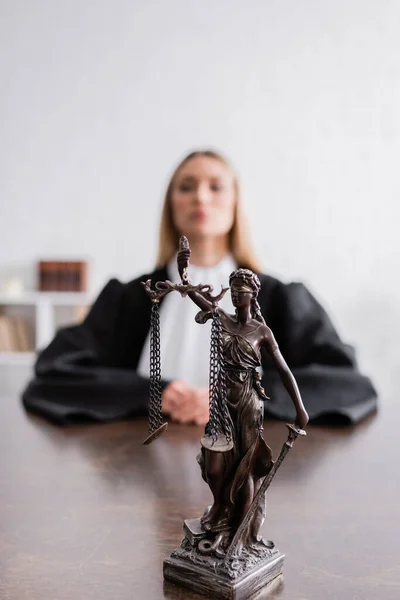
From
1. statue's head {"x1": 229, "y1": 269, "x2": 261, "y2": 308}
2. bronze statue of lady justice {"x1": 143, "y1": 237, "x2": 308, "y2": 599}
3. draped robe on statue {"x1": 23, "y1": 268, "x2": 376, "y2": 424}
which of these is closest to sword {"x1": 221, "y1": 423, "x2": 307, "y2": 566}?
bronze statue of lady justice {"x1": 143, "y1": 237, "x2": 308, "y2": 599}

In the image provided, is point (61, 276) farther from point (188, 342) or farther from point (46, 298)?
point (188, 342)

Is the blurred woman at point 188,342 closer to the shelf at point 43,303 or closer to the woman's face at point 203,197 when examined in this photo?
the woman's face at point 203,197

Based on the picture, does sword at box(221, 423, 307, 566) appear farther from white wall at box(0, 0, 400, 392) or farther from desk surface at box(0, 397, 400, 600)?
white wall at box(0, 0, 400, 392)

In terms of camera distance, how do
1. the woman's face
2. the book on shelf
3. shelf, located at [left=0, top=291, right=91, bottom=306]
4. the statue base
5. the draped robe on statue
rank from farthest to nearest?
the book on shelf
shelf, located at [left=0, top=291, right=91, bottom=306]
the woman's face
the draped robe on statue
the statue base

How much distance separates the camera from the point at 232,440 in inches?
23.3

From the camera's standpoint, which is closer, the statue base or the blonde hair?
the statue base

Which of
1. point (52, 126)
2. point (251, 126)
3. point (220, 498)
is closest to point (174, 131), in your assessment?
point (251, 126)

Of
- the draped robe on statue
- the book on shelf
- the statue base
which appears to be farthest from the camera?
the book on shelf

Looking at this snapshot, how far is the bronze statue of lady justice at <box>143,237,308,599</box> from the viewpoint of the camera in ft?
1.90

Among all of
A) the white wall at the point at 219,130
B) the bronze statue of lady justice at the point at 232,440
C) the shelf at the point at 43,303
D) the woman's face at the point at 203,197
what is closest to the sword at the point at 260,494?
the bronze statue of lady justice at the point at 232,440

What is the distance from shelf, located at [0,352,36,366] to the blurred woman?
1.84 metres

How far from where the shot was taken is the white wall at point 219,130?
11.6 feet

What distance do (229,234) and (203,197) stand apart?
0.16 metres

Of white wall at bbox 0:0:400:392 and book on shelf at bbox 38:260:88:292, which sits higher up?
white wall at bbox 0:0:400:392
